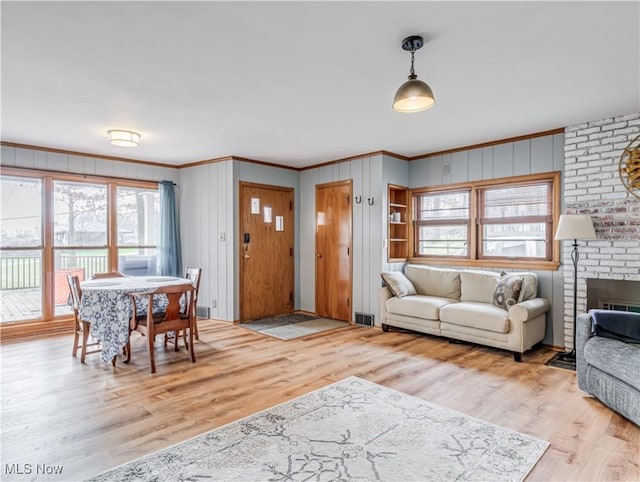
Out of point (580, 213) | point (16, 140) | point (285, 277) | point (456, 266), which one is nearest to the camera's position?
point (580, 213)

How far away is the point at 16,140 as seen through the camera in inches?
186

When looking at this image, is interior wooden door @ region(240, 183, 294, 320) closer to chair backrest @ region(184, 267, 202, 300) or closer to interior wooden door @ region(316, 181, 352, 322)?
interior wooden door @ region(316, 181, 352, 322)

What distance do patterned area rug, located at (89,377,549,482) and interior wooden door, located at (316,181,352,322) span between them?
3040 millimetres

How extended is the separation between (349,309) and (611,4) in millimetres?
4499

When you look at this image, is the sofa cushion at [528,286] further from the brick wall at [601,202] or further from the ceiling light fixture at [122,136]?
the ceiling light fixture at [122,136]

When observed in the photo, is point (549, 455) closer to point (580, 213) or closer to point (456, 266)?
point (580, 213)

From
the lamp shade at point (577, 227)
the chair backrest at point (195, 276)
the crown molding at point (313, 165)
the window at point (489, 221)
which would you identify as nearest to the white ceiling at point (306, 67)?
the crown molding at point (313, 165)

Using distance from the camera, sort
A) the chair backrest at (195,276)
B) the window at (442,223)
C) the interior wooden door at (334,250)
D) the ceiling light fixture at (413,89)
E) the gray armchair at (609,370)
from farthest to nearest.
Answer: the interior wooden door at (334,250), the window at (442,223), the chair backrest at (195,276), the gray armchair at (609,370), the ceiling light fixture at (413,89)

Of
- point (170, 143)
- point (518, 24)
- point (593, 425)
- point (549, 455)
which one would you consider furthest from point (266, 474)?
Result: point (170, 143)

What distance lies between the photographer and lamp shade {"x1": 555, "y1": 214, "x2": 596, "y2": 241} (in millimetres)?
3738

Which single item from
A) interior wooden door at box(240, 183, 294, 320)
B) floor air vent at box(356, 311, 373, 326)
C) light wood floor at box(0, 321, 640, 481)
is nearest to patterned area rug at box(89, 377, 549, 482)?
light wood floor at box(0, 321, 640, 481)

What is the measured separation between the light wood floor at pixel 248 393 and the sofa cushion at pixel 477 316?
32cm

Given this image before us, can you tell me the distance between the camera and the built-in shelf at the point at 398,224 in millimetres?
5605

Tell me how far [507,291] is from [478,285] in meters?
0.52
